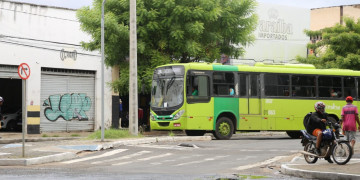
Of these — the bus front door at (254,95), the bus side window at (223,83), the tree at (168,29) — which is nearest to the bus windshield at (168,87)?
the bus side window at (223,83)

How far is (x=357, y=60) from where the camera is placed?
4188 centimetres

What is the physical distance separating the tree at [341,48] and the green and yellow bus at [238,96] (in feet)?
43.8

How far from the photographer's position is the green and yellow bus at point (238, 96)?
25953 mm

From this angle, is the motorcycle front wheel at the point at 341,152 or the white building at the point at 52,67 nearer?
the motorcycle front wheel at the point at 341,152

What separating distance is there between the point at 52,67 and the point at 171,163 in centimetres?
1835

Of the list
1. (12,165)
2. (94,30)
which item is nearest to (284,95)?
(94,30)

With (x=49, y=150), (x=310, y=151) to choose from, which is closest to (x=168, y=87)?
(x=49, y=150)

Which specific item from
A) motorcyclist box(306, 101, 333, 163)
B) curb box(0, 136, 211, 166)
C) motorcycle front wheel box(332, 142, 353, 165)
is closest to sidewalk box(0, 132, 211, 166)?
curb box(0, 136, 211, 166)

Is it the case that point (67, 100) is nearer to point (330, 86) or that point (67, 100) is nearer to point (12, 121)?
point (12, 121)

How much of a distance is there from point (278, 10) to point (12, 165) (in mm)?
36882

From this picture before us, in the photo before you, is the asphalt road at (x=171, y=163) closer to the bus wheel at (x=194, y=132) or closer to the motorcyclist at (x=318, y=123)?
the motorcyclist at (x=318, y=123)

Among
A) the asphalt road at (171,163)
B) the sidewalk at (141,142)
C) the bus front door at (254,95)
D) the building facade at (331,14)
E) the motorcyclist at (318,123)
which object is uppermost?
the building facade at (331,14)

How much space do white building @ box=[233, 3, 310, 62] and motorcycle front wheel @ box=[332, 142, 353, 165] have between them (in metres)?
32.7

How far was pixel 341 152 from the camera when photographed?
1441cm
